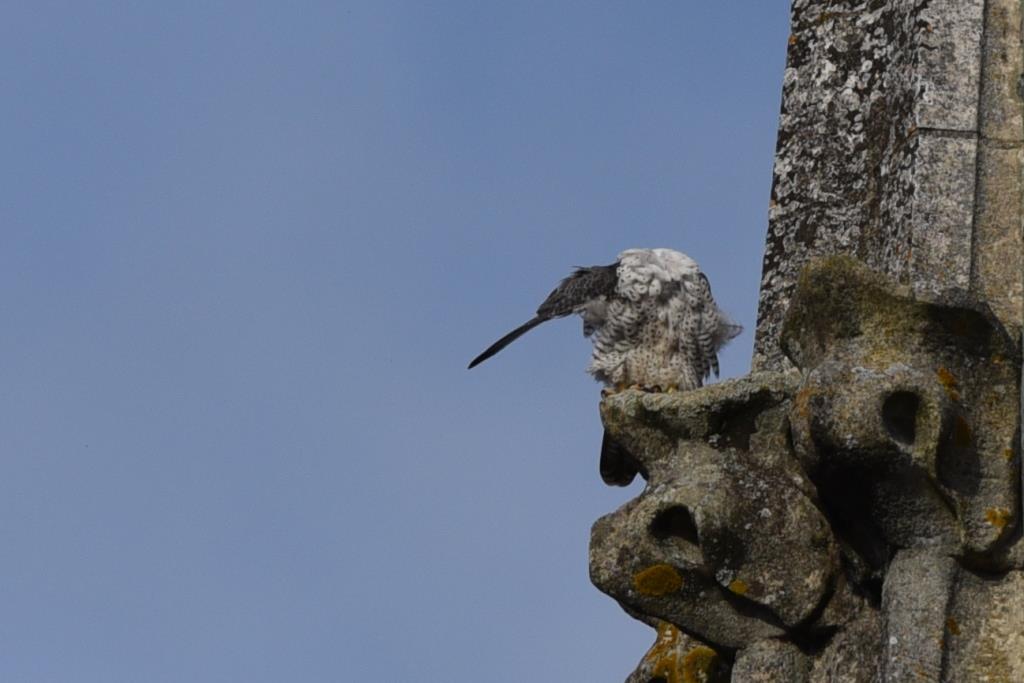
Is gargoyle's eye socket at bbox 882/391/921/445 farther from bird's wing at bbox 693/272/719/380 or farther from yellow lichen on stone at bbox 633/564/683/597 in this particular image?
bird's wing at bbox 693/272/719/380

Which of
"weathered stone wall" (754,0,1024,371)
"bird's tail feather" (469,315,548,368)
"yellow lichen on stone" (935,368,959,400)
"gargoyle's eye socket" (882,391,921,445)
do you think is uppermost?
"weathered stone wall" (754,0,1024,371)

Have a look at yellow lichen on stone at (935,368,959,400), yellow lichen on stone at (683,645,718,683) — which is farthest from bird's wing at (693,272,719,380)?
yellow lichen on stone at (935,368,959,400)

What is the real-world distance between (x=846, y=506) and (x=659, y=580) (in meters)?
0.42

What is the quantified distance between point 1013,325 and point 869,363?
41 centimetres

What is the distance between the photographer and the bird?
32.6 ft

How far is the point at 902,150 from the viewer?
5.39 m

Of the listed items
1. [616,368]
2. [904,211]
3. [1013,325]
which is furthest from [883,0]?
[616,368]

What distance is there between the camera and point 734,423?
4914mm

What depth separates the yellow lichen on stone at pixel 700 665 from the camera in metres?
5.05

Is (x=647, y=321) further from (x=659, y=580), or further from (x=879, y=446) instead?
→ (x=879, y=446)

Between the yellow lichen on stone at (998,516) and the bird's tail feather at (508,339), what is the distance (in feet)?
19.5

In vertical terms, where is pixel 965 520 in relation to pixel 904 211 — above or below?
below

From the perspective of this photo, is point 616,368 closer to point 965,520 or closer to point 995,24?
point 995,24

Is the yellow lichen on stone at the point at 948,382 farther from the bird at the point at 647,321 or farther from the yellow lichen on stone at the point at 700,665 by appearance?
the bird at the point at 647,321
